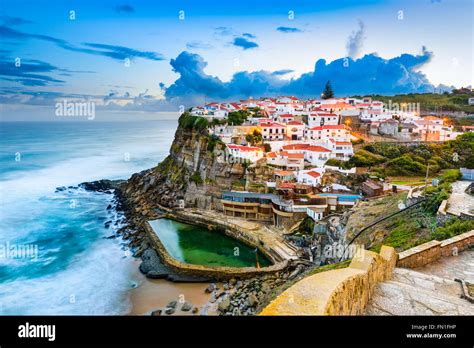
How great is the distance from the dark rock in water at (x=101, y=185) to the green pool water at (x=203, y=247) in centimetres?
1731

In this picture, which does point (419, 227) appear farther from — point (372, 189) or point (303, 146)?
point (303, 146)

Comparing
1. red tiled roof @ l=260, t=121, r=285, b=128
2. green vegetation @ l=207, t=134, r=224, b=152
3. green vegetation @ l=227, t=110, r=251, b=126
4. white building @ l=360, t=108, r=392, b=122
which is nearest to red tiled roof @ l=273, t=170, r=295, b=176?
green vegetation @ l=207, t=134, r=224, b=152

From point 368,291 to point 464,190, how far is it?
13659mm

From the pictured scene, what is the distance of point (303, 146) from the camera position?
106ft

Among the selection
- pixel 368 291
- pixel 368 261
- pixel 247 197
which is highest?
pixel 368 261

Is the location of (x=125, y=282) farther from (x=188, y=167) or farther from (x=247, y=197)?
(x=188, y=167)

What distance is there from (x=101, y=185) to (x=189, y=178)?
16.2 metres

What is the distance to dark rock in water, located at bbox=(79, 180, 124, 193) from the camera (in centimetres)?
3989

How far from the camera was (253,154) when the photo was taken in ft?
98.4

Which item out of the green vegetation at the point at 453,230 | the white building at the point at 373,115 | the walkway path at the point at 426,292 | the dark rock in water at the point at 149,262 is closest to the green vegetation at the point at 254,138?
the white building at the point at 373,115

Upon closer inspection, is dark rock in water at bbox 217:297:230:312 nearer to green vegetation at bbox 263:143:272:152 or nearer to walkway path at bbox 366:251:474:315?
walkway path at bbox 366:251:474:315

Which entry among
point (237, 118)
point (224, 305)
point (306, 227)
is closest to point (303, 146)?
point (237, 118)

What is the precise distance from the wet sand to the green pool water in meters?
2.38
